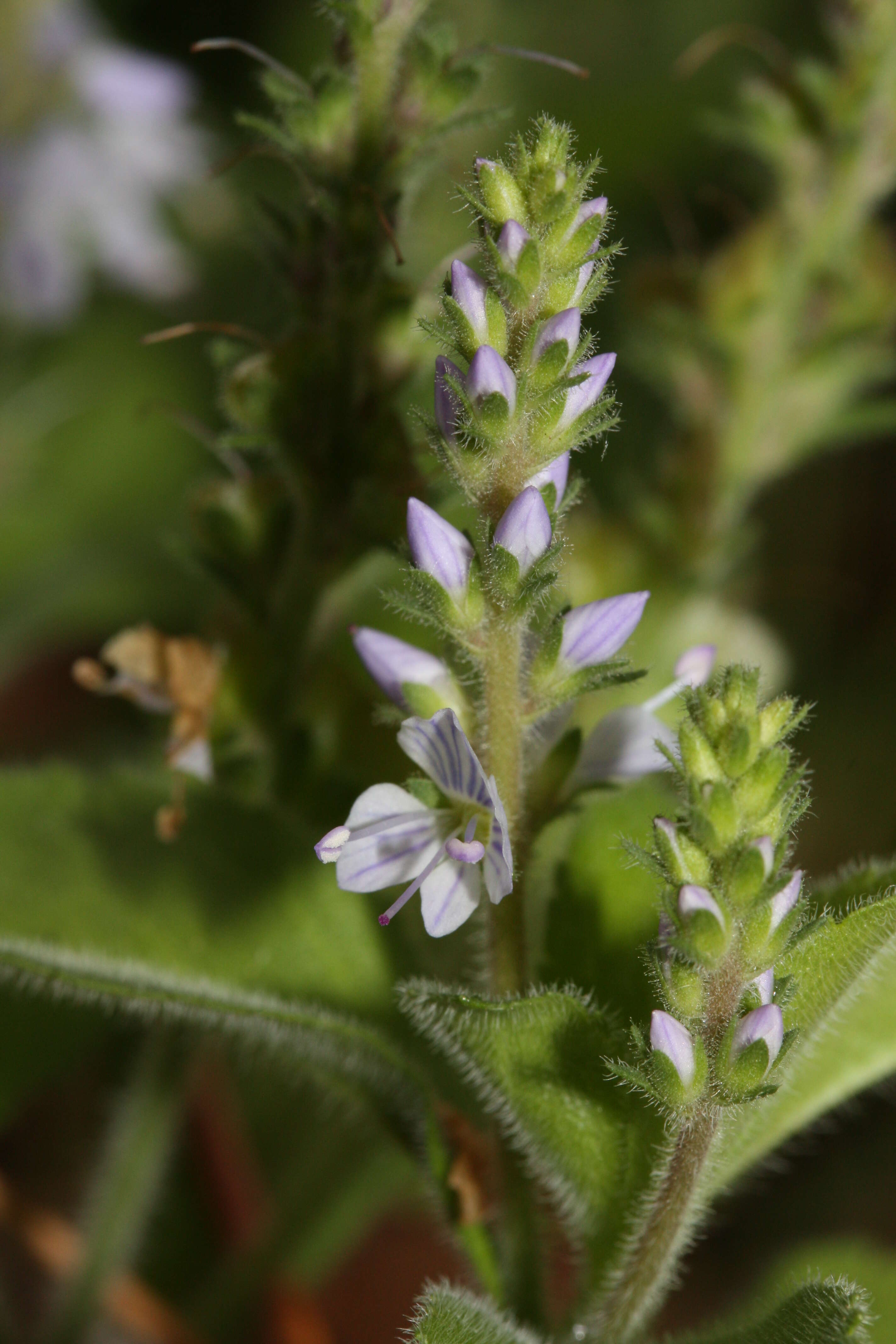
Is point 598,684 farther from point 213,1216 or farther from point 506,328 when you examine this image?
point 213,1216

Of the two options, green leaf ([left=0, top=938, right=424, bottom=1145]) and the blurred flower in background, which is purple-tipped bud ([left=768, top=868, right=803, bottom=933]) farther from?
the blurred flower in background

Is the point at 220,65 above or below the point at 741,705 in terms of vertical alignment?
below

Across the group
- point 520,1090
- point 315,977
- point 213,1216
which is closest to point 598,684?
point 520,1090

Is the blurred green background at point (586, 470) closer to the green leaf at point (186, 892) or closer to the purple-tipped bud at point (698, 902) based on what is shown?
the green leaf at point (186, 892)

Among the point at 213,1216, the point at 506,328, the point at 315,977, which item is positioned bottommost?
the point at 213,1216

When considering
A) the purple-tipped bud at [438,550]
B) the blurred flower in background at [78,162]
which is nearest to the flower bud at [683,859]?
the purple-tipped bud at [438,550]

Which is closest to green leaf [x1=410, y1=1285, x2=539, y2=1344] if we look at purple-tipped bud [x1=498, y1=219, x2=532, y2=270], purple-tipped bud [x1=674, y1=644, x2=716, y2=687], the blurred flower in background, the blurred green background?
purple-tipped bud [x1=674, y1=644, x2=716, y2=687]

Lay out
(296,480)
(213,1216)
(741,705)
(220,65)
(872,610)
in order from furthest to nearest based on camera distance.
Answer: (220,65), (872,610), (213,1216), (296,480), (741,705)
